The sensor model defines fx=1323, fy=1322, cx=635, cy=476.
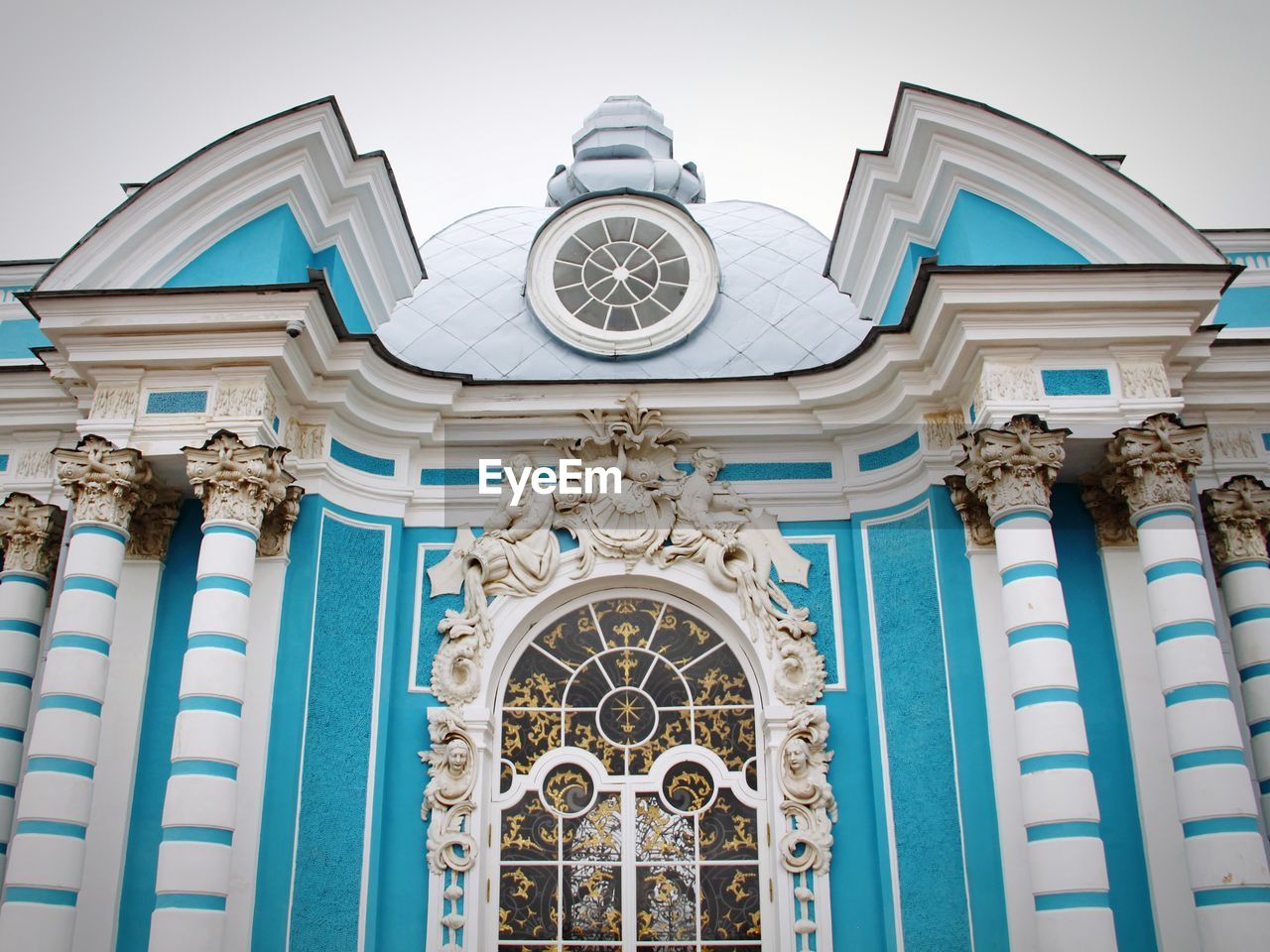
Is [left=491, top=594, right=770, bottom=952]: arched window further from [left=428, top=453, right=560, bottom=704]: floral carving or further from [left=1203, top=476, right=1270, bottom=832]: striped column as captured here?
[left=1203, top=476, right=1270, bottom=832]: striped column

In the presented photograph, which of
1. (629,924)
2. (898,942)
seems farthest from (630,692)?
(898,942)

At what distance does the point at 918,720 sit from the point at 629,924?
92.9 inches

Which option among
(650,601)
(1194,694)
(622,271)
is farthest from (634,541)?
(1194,694)

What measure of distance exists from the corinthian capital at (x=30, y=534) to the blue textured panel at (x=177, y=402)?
3.77ft

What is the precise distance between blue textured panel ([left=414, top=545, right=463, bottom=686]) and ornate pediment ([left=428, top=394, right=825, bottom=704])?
62mm

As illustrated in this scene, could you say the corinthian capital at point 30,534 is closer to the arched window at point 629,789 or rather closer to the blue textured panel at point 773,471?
the arched window at point 629,789

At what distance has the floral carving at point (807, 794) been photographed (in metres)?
8.75

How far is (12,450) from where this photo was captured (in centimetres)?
990

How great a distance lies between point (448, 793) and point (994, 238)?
5386 mm

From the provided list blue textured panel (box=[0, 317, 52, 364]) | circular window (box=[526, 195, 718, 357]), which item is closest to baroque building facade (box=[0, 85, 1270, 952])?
blue textured panel (box=[0, 317, 52, 364])

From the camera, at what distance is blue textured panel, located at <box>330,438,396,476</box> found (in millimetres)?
9625

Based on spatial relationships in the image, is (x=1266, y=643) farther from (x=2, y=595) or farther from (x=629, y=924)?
(x=2, y=595)

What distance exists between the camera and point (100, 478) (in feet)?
28.0

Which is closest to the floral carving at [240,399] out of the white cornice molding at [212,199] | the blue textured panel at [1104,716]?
the white cornice molding at [212,199]
